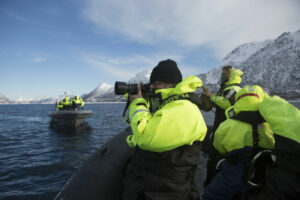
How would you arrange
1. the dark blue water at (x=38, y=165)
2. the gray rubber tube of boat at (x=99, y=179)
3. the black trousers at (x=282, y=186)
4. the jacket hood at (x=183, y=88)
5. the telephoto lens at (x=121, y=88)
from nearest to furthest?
the black trousers at (x=282, y=186) → the jacket hood at (x=183, y=88) → the telephoto lens at (x=121, y=88) → the gray rubber tube of boat at (x=99, y=179) → the dark blue water at (x=38, y=165)

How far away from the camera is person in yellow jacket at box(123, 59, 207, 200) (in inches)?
58.2

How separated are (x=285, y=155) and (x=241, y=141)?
1.79ft

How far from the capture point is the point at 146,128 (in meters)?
1.56

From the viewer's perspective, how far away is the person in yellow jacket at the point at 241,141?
1.87 m

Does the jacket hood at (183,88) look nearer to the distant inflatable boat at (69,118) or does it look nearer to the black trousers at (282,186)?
→ the black trousers at (282,186)

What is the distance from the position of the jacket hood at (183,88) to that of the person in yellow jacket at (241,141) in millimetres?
699

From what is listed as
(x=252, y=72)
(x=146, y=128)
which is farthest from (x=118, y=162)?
(x=252, y=72)

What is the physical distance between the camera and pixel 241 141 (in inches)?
75.0

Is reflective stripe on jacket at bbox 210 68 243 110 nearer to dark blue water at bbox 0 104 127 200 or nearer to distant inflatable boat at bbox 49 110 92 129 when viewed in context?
dark blue water at bbox 0 104 127 200

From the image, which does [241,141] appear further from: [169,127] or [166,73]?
[166,73]

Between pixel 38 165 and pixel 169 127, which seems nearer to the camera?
pixel 169 127

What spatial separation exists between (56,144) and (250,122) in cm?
1153

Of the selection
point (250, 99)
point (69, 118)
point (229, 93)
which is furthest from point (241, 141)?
point (69, 118)

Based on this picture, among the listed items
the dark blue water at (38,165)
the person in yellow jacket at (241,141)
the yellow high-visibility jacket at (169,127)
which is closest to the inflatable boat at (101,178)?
the person in yellow jacket at (241,141)
